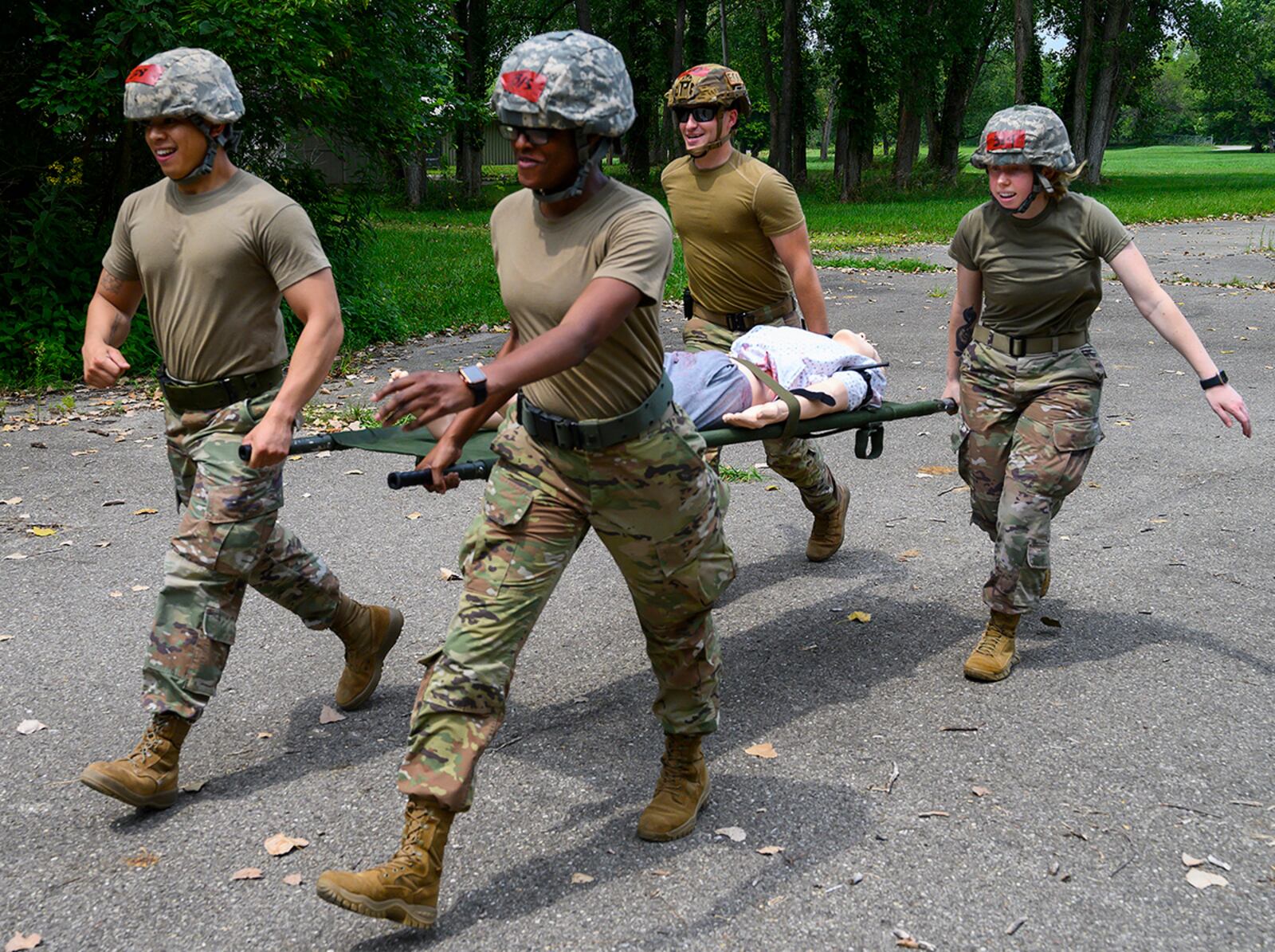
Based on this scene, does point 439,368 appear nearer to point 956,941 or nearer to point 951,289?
point 951,289

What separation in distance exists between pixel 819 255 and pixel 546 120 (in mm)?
18654

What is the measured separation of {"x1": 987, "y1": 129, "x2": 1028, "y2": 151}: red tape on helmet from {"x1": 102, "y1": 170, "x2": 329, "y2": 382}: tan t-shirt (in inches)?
97.1

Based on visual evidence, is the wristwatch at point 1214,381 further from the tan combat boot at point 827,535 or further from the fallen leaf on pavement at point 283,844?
the fallen leaf on pavement at point 283,844

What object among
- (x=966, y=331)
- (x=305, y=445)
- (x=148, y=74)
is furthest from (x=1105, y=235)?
(x=148, y=74)

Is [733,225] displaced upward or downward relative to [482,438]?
upward

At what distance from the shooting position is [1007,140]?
505 centimetres

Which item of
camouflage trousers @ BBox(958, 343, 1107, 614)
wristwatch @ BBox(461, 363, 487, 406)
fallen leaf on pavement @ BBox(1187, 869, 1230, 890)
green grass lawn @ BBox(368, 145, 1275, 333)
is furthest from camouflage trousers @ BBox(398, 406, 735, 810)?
green grass lawn @ BBox(368, 145, 1275, 333)

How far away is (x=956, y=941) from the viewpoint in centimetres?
349

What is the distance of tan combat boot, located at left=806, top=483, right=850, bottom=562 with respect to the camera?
6691 mm

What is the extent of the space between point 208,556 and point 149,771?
66 centimetres

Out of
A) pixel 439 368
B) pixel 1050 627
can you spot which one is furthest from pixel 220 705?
pixel 439 368

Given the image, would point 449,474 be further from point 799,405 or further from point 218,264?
point 799,405

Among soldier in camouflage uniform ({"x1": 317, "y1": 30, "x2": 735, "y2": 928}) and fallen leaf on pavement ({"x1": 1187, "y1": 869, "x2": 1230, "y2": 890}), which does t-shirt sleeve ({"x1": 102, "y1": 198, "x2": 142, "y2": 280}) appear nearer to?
soldier in camouflage uniform ({"x1": 317, "y1": 30, "x2": 735, "y2": 928})

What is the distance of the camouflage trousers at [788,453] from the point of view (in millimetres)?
6289
